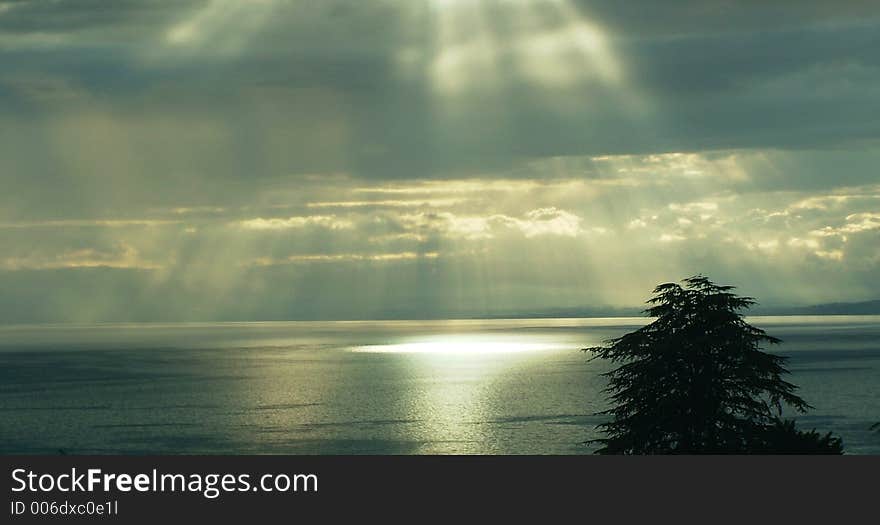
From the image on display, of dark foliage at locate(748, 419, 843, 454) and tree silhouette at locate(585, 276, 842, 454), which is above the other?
tree silhouette at locate(585, 276, 842, 454)

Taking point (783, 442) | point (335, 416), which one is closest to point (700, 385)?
point (783, 442)

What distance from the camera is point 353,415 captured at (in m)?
142

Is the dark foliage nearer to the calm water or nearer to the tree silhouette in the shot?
the tree silhouette

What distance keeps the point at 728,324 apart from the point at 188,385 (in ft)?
559

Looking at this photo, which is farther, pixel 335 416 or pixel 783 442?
pixel 335 416

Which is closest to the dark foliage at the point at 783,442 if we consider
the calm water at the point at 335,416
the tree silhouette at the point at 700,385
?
the tree silhouette at the point at 700,385

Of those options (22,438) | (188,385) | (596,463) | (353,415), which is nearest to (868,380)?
(353,415)

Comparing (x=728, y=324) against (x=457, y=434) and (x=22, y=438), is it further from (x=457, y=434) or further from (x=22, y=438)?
(x=22, y=438)

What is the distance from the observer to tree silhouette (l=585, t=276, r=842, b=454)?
39.4 m

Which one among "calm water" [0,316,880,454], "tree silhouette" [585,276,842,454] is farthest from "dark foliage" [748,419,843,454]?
"calm water" [0,316,880,454]

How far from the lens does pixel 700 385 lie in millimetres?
40094

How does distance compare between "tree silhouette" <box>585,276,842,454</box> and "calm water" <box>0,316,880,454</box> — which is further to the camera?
"calm water" <box>0,316,880,454</box>

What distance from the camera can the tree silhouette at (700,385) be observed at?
1550 inches

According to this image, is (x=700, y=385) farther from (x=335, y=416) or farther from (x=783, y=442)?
(x=335, y=416)
